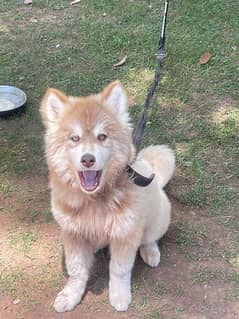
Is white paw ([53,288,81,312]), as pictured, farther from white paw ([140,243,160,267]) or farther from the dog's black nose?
the dog's black nose

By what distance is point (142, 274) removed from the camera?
3400mm

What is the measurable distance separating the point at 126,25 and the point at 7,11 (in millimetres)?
1448

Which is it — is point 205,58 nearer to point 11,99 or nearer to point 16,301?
point 11,99

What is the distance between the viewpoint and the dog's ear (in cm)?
289

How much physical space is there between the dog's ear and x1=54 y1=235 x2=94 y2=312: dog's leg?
674 mm

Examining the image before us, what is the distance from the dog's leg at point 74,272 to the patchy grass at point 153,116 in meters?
0.08

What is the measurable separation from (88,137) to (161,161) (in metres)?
1.03

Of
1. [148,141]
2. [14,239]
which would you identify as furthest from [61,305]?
[148,141]

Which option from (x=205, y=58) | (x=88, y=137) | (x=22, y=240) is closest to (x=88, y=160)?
(x=88, y=137)

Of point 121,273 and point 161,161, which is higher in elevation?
point 161,161

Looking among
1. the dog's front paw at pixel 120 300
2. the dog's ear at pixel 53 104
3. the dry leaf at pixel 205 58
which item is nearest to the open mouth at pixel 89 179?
the dog's ear at pixel 53 104

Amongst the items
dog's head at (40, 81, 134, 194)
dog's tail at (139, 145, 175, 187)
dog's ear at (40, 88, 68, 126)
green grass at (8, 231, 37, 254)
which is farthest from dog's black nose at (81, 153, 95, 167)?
green grass at (8, 231, 37, 254)

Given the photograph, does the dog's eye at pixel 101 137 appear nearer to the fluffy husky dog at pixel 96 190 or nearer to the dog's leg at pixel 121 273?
→ the fluffy husky dog at pixel 96 190

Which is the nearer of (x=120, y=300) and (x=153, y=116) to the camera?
(x=120, y=300)
